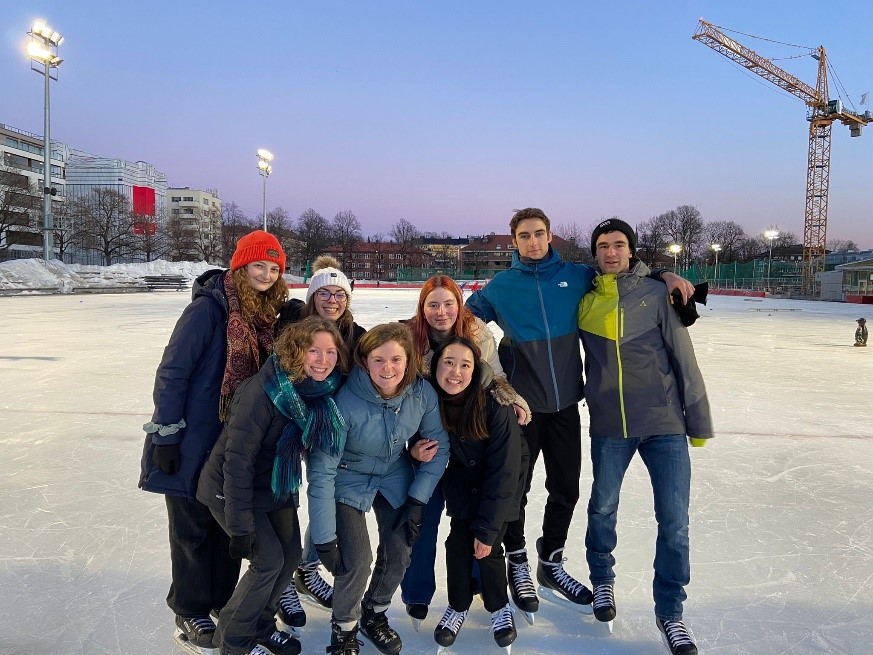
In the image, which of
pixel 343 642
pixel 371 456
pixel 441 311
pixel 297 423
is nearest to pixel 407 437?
pixel 371 456

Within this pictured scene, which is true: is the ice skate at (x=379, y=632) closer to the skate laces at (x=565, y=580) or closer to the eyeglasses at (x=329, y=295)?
the skate laces at (x=565, y=580)

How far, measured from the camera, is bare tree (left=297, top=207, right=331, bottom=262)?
68.5 metres

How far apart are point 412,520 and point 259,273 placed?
1074mm

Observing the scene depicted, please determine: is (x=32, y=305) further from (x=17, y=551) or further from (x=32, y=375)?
(x=17, y=551)

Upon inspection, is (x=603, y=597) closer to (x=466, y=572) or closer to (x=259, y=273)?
(x=466, y=572)

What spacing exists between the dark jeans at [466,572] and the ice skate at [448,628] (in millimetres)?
30

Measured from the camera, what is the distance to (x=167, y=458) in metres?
Result: 2.02

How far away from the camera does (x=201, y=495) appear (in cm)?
199

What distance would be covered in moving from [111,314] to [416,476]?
54.4 feet

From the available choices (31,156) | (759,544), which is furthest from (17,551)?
(31,156)

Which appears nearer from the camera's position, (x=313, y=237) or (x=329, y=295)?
(x=329, y=295)

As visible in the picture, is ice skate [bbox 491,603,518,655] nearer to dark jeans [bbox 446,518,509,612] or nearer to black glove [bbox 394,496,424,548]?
dark jeans [bbox 446,518,509,612]

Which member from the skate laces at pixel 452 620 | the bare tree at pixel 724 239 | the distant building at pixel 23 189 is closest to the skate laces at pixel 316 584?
the skate laces at pixel 452 620

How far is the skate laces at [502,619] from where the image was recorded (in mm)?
2168
